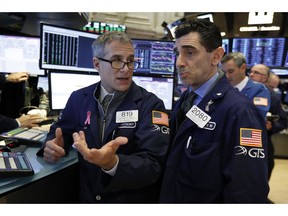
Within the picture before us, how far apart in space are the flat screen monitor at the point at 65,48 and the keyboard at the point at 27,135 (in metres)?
0.53

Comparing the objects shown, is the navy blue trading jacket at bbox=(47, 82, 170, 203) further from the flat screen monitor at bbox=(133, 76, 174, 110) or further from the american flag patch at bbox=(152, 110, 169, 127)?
the flat screen monitor at bbox=(133, 76, 174, 110)

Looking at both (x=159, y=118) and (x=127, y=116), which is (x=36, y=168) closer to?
(x=127, y=116)

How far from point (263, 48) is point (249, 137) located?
296cm

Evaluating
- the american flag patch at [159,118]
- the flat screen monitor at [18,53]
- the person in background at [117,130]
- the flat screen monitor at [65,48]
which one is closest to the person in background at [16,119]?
the flat screen monitor at [18,53]

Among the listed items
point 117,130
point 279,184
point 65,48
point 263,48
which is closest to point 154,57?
point 65,48

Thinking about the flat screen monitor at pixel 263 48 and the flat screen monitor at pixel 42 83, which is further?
the flat screen monitor at pixel 263 48

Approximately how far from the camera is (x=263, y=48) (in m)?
3.69

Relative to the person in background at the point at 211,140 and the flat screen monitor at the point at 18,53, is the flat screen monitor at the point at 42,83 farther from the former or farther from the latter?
the person in background at the point at 211,140

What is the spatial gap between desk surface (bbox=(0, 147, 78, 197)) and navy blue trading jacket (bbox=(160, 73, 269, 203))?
1.68 ft

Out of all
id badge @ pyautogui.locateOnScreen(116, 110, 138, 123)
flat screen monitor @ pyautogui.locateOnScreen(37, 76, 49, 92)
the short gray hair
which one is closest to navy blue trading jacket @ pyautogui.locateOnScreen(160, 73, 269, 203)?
id badge @ pyautogui.locateOnScreen(116, 110, 138, 123)

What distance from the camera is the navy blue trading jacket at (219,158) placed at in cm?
109

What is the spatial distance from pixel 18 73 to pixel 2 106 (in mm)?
357

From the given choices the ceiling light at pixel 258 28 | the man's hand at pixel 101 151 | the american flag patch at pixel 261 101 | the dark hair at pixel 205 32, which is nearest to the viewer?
the man's hand at pixel 101 151

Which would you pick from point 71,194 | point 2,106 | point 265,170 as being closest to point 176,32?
point 265,170
